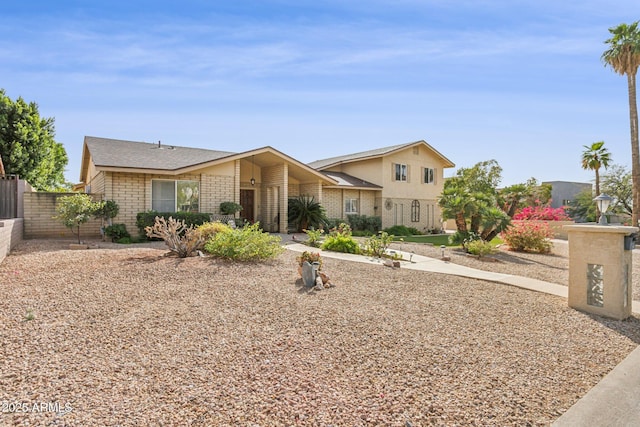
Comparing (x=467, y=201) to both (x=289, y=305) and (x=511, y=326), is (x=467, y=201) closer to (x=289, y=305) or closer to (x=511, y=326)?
(x=511, y=326)

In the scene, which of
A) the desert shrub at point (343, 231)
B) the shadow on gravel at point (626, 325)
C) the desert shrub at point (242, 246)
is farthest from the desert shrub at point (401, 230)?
the shadow on gravel at point (626, 325)

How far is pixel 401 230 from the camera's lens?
22703 mm

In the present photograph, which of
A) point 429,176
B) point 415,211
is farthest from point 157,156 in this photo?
point 429,176

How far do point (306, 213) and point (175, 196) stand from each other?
6289mm

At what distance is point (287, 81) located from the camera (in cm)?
1241

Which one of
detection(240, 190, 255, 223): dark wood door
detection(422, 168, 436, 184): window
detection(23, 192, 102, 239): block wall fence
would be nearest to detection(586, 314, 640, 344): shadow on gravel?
detection(240, 190, 255, 223): dark wood door

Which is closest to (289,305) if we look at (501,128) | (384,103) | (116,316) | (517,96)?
(116,316)

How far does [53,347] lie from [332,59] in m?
10.4

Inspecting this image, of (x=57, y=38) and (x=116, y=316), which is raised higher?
(x=57, y=38)

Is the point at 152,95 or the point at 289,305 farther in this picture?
the point at 152,95

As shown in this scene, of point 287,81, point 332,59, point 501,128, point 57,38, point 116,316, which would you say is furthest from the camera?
point 501,128

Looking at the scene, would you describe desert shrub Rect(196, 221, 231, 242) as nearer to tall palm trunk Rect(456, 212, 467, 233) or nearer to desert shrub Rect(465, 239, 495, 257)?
desert shrub Rect(465, 239, 495, 257)

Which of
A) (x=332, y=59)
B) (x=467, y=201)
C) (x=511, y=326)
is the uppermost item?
(x=332, y=59)

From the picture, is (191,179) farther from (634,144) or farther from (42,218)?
(634,144)
